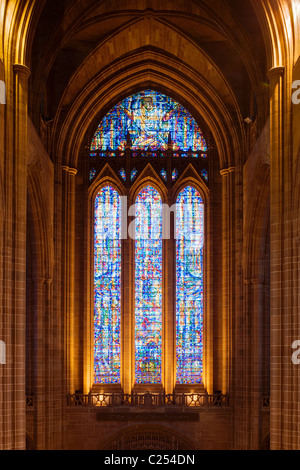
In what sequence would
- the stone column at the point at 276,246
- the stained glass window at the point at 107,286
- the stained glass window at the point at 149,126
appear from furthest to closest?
the stained glass window at the point at 149,126, the stained glass window at the point at 107,286, the stone column at the point at 276,246

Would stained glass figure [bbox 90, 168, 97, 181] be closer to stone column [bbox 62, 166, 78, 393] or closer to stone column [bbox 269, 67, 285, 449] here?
stone column [bbox 62, 166, 78, 393]

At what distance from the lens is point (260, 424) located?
21500mm

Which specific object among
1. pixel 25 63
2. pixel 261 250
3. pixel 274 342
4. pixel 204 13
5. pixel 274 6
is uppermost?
pixel 204 13

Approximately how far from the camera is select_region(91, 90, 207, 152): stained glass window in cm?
2580

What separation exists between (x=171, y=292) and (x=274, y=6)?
10.8 metres

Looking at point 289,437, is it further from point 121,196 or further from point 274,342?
point 121,196

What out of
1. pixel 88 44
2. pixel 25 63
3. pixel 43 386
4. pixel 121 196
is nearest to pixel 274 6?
pixel 25 63

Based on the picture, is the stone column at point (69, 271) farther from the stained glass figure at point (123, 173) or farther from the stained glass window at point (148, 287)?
the stained glass window at point (148, 287)

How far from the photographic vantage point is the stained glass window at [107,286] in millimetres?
24422

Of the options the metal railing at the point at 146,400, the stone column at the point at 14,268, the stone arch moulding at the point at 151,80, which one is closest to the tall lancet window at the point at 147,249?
the metal railing at the point at 146,400

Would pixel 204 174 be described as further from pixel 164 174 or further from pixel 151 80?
pixel 151 80

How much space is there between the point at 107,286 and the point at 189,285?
8.69ft

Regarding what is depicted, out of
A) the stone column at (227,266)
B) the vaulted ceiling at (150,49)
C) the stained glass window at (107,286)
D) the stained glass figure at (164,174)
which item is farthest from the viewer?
the stained glass figure at (164,174)

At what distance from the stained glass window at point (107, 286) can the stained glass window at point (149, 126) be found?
5.86ft
